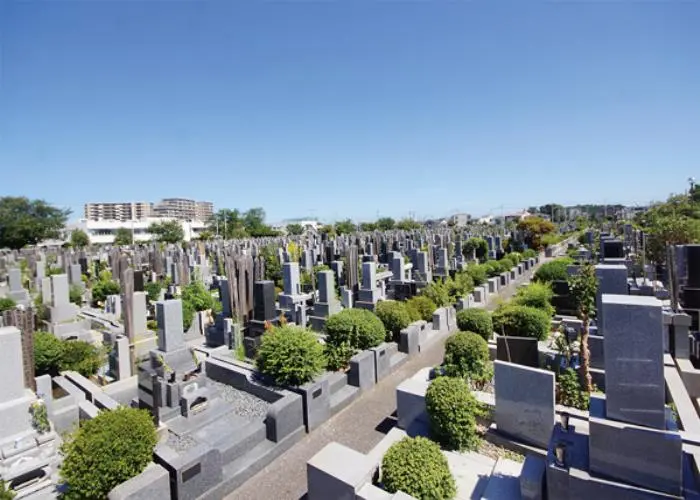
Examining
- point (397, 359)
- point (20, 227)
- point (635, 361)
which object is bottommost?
point (397, 359)

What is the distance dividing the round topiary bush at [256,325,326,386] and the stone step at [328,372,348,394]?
0.55 metres

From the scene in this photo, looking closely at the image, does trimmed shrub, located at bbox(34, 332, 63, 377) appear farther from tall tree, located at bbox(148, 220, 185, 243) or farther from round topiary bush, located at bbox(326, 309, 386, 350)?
tall tree, located at bbox(148, 220, 185, 243)

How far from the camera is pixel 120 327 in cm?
1203

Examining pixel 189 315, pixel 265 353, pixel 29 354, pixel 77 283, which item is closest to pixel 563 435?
pixel 265 353

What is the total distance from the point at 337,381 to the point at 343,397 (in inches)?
14.6

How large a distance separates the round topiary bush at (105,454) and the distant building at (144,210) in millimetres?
134442

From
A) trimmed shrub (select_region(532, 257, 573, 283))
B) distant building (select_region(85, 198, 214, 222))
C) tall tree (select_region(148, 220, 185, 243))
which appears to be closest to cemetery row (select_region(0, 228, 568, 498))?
trimmed shrub (select_region(532, 257, 573, 283))

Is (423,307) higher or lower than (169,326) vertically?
lower

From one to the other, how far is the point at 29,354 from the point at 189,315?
546 cm

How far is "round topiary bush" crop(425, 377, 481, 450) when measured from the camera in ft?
17.7

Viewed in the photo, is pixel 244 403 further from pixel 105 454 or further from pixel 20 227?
pixel 20 227

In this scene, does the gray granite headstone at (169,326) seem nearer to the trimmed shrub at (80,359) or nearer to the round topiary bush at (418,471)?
the trimmed shrub at (80,359)

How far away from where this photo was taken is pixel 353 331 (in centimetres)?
849

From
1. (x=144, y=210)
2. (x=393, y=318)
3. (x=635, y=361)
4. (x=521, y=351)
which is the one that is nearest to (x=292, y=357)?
(x=393, y=318)
